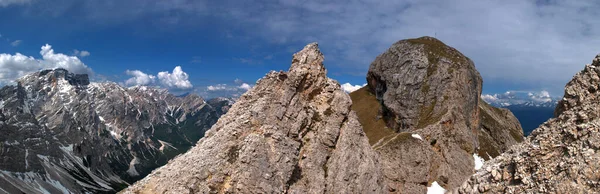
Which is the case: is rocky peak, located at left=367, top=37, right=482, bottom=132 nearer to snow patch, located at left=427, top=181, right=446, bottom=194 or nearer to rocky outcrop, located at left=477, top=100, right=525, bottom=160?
rocky outcrop, located at left=477, top=100, right=525, bottom=160

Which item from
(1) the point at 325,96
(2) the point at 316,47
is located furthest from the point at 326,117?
(2) the point at 316,47

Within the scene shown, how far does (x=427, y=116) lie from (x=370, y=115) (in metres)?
15.5

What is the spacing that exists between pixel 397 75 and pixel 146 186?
222ft

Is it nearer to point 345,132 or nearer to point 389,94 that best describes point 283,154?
point 345,132

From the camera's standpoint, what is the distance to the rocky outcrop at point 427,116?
202 feet

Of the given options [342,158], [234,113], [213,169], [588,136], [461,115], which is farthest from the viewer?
[461,115]

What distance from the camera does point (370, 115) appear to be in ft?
284

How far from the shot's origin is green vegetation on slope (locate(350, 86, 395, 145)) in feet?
254

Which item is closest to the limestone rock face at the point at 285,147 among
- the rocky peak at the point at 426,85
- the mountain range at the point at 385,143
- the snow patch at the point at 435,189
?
the mountain range at the point at 385,143

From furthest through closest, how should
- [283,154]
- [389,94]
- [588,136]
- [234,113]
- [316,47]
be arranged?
[389,94] → [316,47] → [234,113] → [283,154] → [588,136]

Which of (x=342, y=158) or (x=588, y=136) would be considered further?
(x=342, y=158)

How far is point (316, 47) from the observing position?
1665 inches

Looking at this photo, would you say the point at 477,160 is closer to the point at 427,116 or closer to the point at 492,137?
the point at 427,116

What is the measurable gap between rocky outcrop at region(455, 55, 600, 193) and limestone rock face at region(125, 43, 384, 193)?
14.6 meters
